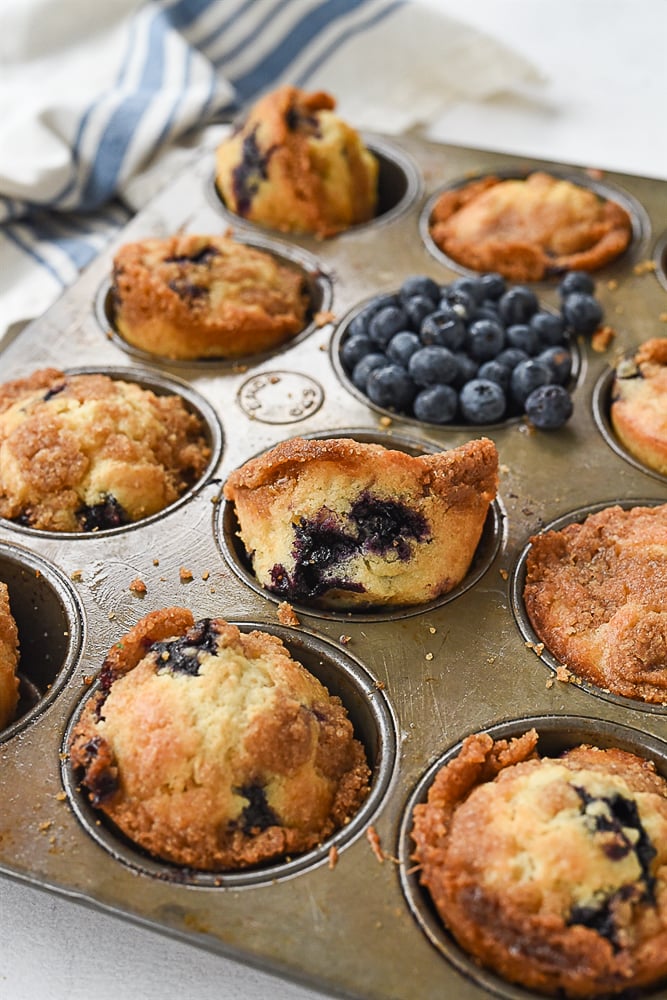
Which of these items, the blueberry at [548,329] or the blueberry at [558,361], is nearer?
Result: the blueberry at [558,361]

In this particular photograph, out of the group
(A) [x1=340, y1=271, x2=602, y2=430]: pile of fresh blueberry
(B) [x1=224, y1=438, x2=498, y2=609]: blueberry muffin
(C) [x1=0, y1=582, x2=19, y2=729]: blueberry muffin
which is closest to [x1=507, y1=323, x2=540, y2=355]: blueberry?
(A) [x1=340, y1=271, x2=602, y2=430]: pile of fresh blueberry

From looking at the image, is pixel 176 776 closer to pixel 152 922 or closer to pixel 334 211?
pixel 152 922

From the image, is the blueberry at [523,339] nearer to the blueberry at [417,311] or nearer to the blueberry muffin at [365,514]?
the blueberry at [417,311]

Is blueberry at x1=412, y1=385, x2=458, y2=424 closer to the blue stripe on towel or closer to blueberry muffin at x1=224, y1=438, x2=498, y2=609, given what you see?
blueberry muffin at x1=224, y1=438, x2=498, y2=609

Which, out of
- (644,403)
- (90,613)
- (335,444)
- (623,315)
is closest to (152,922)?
(90,613)

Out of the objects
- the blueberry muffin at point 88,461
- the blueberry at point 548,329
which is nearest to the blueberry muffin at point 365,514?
the blueberry muffin at point 88,461

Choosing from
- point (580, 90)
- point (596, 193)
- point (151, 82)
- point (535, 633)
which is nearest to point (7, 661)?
point (535, 633)
